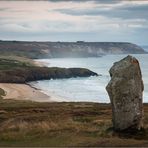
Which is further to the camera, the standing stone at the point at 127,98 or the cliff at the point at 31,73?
the cliff at the point at 31,73

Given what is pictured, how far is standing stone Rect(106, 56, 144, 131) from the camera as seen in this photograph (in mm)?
26328

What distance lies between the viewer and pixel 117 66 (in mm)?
27547

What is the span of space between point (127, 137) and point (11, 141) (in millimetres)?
6398

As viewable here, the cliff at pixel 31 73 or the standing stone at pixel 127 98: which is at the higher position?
the standing stone at pixel 127 98

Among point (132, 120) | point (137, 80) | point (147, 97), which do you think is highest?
point (137, 80)

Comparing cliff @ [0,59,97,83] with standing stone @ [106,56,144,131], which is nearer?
standing stone @ [106,56,144,131]

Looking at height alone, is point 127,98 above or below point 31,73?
above

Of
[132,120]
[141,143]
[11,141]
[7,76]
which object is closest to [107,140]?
[141,143]

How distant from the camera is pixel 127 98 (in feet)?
86.5

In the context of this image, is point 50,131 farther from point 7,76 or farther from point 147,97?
point 7,76

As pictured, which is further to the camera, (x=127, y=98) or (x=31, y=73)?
(x=31, y=73)

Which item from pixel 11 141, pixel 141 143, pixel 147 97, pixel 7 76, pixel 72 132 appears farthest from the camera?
pixel 7 76

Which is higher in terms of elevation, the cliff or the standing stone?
the standing stone

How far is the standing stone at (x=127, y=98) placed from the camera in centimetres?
2633
